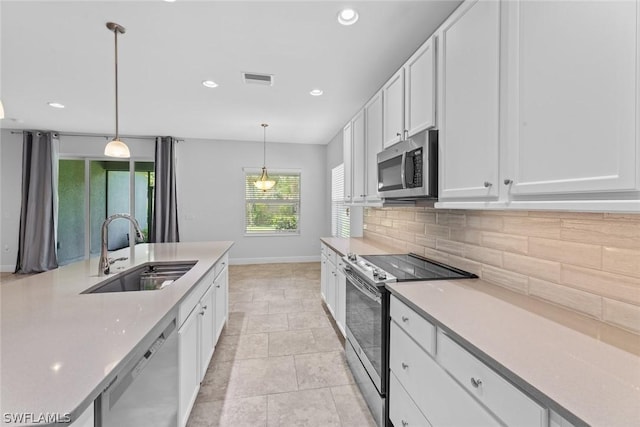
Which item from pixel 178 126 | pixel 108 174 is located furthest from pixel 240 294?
pixel 108 174

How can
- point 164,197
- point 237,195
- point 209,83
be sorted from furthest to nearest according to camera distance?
1. point 237,195
2. point 164,197
3. point 209,83

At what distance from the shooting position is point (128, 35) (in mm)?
2322

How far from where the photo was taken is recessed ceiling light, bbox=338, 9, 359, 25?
78.5 inches

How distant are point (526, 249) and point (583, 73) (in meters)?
0.87

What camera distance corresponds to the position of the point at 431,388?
48.8 inches

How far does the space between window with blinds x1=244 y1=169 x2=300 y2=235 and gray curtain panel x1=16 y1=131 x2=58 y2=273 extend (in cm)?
372

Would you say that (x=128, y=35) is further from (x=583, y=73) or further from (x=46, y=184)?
(x=46, y=184)

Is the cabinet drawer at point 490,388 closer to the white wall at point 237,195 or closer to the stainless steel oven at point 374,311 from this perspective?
the stainless steel oven at point 374,311

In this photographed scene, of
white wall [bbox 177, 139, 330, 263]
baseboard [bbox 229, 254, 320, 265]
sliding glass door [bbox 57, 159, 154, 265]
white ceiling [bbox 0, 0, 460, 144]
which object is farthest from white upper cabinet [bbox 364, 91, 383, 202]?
sliding glass door [bbox 57, 159, 154, 265]

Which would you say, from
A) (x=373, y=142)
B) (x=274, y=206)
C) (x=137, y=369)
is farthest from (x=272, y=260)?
(x=137, y=369)

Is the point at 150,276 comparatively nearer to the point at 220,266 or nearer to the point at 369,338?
the point at 220,266

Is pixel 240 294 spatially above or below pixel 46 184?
below

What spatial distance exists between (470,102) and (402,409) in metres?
1.63

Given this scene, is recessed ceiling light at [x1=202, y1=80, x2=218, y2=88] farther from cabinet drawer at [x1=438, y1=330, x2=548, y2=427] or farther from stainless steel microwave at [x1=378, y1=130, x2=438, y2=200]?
cabinet drawer at [x1=438, y1=330, x2=548, y2=427]
